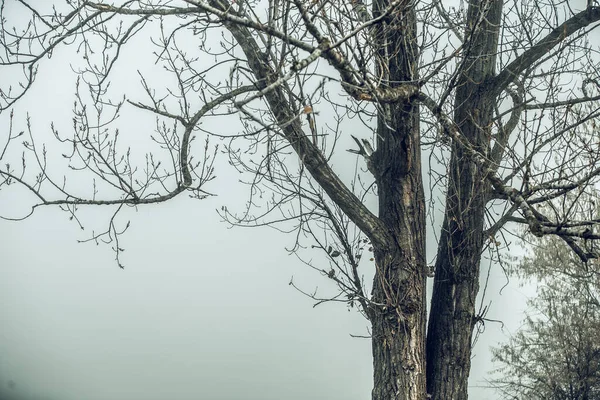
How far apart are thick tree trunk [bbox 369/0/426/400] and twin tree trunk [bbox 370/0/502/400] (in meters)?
0.01

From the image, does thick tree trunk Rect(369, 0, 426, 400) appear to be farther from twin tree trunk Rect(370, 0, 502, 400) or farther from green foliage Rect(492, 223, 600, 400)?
green foliage Rect(492, 223, 600, 400)

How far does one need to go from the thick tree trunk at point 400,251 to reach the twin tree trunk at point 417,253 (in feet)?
0.04

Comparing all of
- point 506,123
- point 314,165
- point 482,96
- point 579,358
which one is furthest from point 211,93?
point 579,358

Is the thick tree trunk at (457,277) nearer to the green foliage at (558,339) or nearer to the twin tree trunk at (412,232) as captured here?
the twin tree trunk at (412,232)

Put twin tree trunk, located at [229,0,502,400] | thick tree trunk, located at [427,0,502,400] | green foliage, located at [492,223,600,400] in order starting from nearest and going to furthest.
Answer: twin tree trunk, located at [229,0,502,400], thick tree trunk, located at [427,0,502,400], green foliage, located at [492,223,600,400]

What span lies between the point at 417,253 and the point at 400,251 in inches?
8.7

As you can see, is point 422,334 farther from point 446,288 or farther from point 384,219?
point 384,219

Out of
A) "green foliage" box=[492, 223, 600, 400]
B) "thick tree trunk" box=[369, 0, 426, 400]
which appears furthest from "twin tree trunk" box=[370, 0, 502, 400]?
"green foliage" box=[492, 223, 600, 400]

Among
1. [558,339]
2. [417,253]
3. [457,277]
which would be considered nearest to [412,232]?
[417,253]

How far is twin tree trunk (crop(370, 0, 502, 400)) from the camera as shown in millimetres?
7805

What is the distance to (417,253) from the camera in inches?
316

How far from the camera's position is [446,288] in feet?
27.5

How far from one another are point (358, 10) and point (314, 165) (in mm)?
1700

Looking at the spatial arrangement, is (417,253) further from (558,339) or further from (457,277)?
(558,339)
